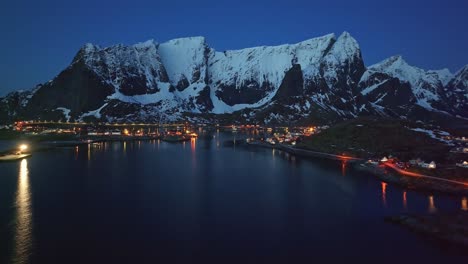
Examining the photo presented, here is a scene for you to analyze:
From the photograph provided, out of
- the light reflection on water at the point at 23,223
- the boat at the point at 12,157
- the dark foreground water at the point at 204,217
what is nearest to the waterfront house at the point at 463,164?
the dark foreground water at the point at 204,217

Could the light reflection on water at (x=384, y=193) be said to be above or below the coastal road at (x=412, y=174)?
below

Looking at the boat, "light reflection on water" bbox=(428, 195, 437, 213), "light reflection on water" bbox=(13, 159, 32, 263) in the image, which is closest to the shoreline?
"light reflection on water" bbox=(428, 195, 437, 213)

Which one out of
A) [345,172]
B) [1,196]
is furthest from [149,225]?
[345,172]

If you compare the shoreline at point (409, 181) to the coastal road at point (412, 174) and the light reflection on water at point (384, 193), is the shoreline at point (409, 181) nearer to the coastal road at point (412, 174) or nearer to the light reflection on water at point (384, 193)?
the coastal road at point (412, 174)

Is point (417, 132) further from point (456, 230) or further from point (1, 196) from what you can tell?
point (1, 196)

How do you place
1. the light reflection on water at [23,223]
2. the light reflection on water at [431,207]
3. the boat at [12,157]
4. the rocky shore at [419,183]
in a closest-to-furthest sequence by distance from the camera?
the light reflection on water at [23,223], the light reflection on water at [431,207], the rocky shore at [419,183], the boat at [12,157]

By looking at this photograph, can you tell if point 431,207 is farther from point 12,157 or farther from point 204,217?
point 12,157
